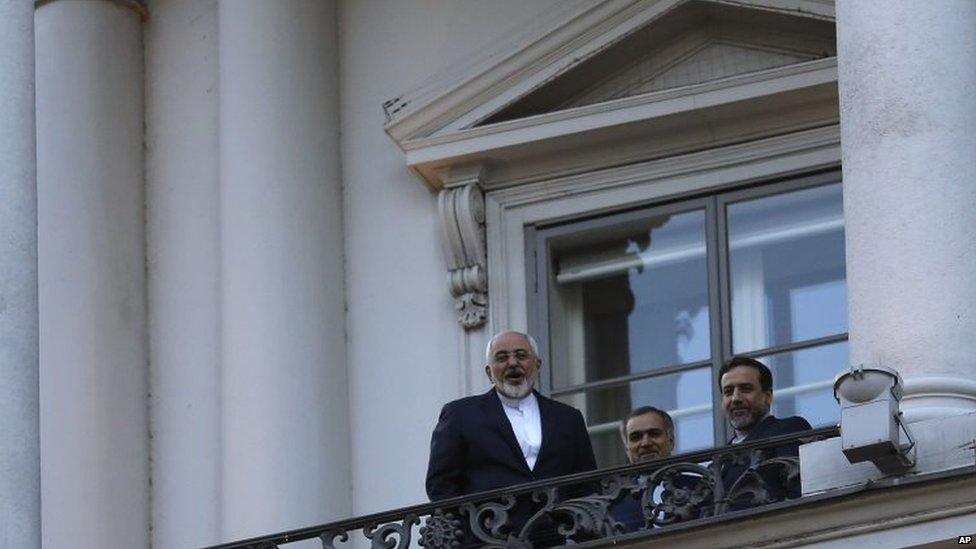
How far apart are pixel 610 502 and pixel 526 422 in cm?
93

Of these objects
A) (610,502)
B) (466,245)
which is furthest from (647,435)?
(466,245)

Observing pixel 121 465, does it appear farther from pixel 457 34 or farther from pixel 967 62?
pixel 967 62

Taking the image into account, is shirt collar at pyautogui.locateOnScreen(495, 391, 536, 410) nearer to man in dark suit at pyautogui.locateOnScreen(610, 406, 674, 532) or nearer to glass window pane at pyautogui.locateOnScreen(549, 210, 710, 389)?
man in dark suit at pyautogui.locateOnScreen(610, 406, 674, 532)

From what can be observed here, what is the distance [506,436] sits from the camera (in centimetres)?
1503

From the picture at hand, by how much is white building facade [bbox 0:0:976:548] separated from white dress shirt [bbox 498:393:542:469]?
1.95 m

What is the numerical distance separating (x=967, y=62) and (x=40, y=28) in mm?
5494

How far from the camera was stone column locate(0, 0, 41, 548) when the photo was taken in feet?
48.2

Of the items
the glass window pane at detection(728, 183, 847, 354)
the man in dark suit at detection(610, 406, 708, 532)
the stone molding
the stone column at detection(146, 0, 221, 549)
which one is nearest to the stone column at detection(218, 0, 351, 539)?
the stone column at detection(146, 0, 221, 549)

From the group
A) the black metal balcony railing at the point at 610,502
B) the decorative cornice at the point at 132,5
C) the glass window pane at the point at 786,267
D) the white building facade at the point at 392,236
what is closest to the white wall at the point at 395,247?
the white building facade at the point at 392,236

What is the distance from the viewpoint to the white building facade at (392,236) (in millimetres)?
17172

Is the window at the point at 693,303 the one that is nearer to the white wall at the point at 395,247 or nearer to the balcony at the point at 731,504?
the white wall at the point at 395,247

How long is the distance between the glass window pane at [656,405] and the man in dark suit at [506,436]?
6.13 ft

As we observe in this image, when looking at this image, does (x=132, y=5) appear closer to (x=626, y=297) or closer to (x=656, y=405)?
(x=626, y=297)

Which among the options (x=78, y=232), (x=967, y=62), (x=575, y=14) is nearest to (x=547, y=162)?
(x=575, y=14)
